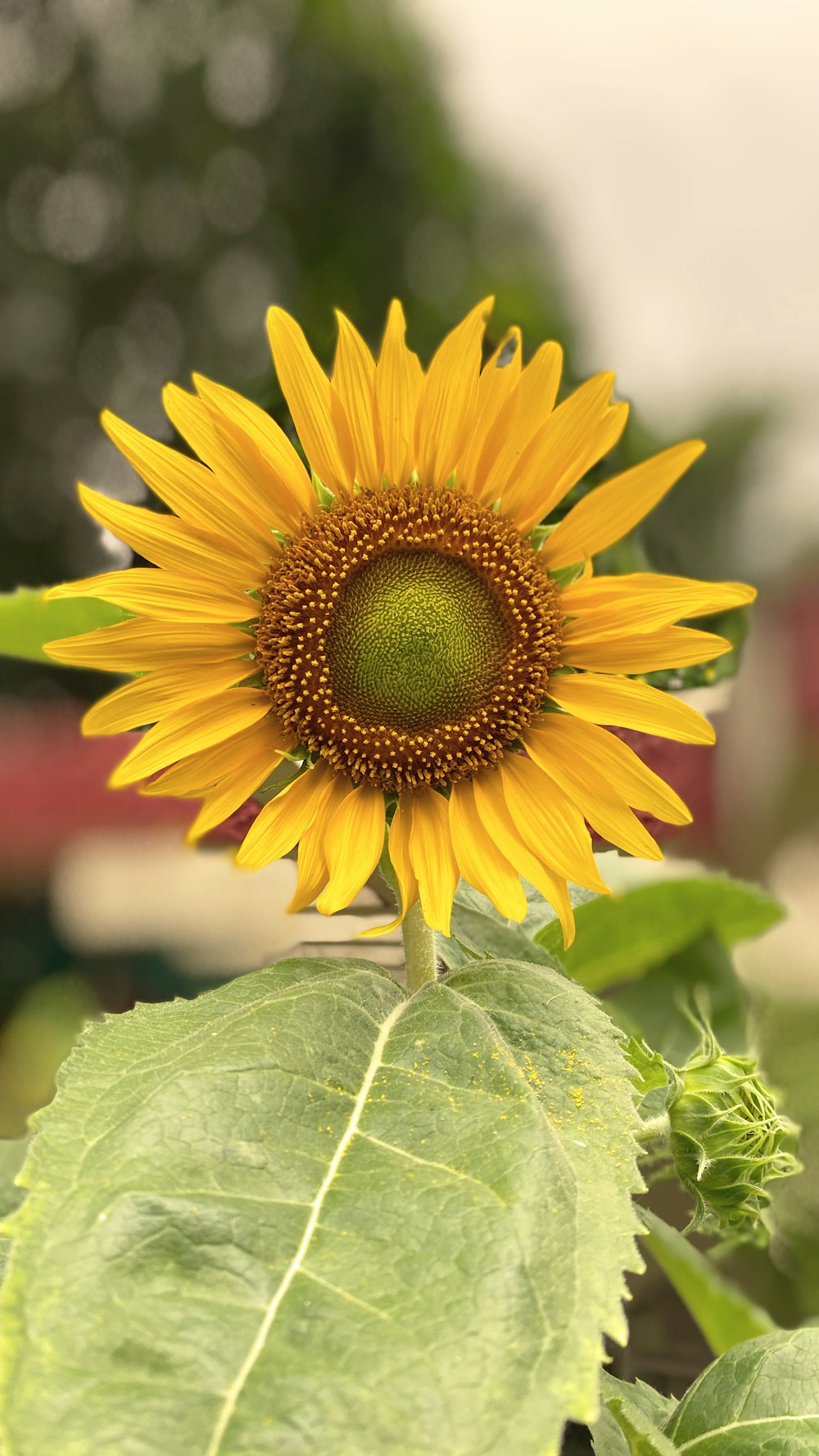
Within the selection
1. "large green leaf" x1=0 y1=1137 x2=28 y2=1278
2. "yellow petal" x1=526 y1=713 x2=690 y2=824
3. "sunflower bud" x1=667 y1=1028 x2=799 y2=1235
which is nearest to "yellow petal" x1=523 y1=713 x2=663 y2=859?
"yellow petal" x1=526 y1=713 x2=690 y2=824

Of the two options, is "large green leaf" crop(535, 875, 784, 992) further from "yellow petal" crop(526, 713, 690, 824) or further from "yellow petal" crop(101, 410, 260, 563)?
"yellow petal" crop(101, 410, 260, 563)

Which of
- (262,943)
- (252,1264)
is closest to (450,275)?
(262,943)

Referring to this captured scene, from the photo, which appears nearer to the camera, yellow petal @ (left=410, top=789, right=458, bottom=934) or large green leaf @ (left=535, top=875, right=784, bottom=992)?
yellow petal @ (left=410, top=789, right=458, bottom=934)

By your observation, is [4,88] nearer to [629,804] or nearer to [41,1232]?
[629,804]

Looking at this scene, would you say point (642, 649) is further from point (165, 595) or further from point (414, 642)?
point (165, 595)

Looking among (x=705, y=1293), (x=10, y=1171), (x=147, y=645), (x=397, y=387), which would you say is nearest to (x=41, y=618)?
(x=147, y=645)

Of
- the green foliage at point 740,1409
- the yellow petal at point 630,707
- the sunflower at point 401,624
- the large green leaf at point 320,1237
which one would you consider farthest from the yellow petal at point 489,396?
the green foliage at point 740,1409

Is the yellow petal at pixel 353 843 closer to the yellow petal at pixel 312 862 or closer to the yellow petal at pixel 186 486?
the yellow petal at pixel 312 862
